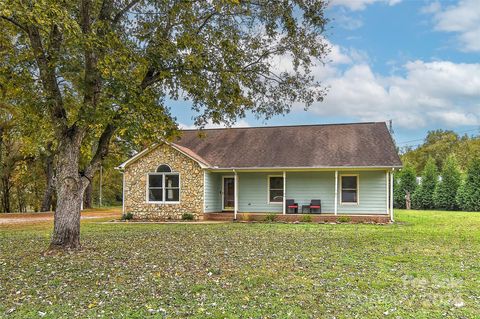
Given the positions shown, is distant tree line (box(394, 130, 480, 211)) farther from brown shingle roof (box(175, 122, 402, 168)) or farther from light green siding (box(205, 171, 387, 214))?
light green siding (box(205, 171, 387, 214))

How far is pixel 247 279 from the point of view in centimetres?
706

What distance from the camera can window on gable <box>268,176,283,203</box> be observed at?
20.9 m

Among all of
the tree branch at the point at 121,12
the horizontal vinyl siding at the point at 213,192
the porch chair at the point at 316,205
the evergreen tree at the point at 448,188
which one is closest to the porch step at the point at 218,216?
the horizontal vinyl siding at the point at 213,192

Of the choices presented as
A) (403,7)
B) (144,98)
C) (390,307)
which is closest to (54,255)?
(144,98)

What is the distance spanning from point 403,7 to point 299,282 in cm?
1215

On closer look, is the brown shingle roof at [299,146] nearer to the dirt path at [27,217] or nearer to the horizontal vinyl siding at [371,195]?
the horizontal vinyl siding at [371,195]

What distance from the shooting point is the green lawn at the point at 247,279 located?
214 inches

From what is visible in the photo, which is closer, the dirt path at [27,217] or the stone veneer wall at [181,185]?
the stone veneer wall at [181,185]

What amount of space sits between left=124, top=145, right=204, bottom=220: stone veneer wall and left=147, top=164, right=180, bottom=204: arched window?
0.20m

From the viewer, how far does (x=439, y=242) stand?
11.6m

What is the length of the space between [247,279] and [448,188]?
88.7ft

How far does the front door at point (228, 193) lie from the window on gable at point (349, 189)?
570 cm

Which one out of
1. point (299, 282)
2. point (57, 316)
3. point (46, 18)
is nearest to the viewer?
point (57, 316)

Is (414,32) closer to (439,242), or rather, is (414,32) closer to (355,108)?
(439,242)
